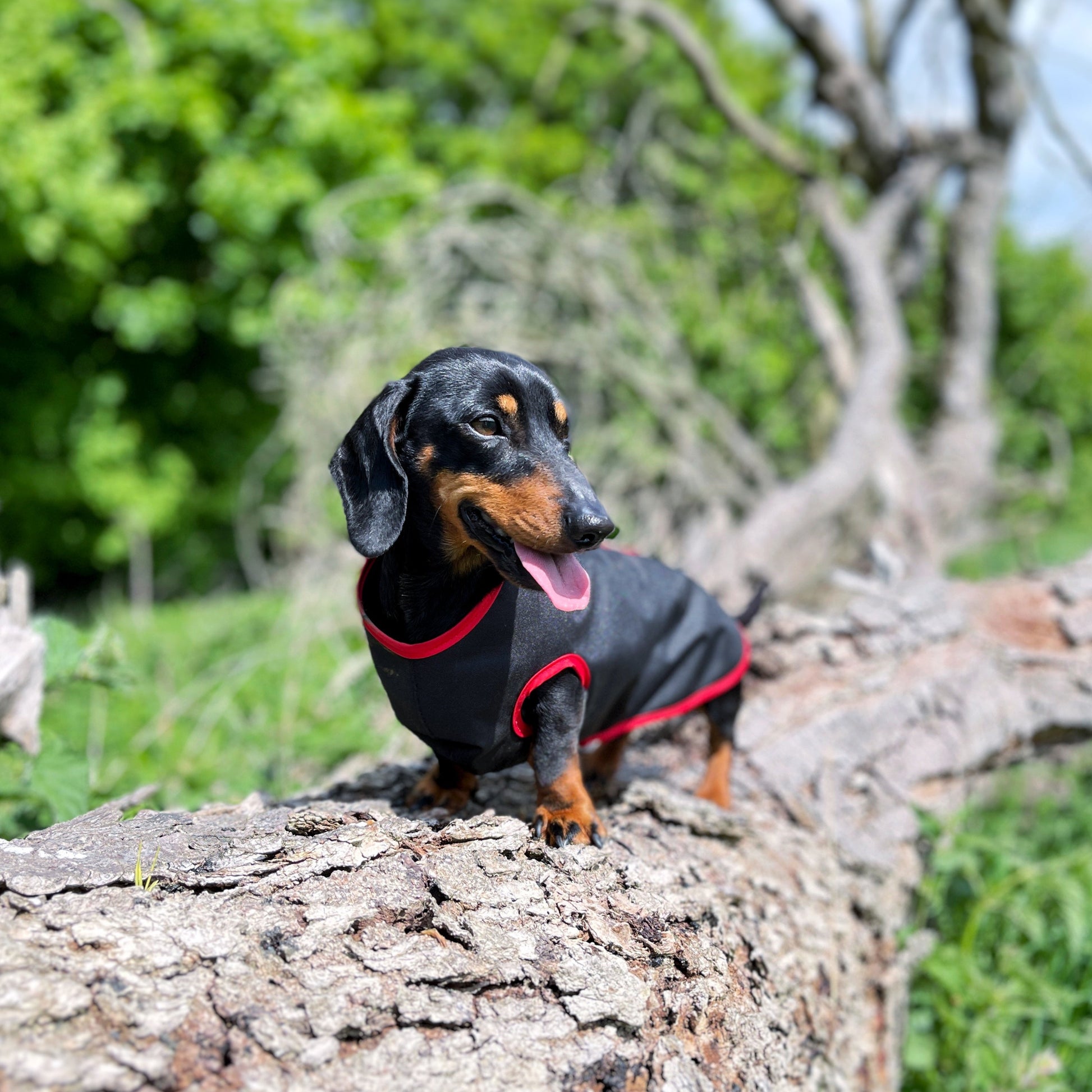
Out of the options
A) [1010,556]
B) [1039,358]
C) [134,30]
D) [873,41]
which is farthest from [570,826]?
[1039,358]

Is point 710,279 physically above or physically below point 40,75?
below

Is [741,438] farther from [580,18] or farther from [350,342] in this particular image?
[580,18]

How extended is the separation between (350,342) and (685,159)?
6.36 m

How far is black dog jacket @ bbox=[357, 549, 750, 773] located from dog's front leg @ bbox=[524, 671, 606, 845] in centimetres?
3

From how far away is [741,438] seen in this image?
230 inches

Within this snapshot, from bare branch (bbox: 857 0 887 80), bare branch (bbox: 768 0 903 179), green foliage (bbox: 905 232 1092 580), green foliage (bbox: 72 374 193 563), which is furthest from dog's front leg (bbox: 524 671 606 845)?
green foliage (bbox: 905 232 1092 580)

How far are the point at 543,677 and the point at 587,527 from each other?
39 cm

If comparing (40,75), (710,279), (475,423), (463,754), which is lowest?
(463,754)

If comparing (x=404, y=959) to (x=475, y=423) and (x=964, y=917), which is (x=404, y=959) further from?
(x=964, y=917)

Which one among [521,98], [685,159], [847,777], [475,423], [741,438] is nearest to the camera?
[475,423]

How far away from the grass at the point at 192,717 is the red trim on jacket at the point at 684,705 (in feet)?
4.02

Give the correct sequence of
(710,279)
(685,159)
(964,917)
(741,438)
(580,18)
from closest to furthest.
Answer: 1. (964,917)
2. (741,438)
3. (580,18)
4. (710,279)
5. (685,159)

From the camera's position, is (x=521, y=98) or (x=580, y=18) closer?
(x=580, y=18)

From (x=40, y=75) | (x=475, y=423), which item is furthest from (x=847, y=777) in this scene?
(x=40, y=75)
